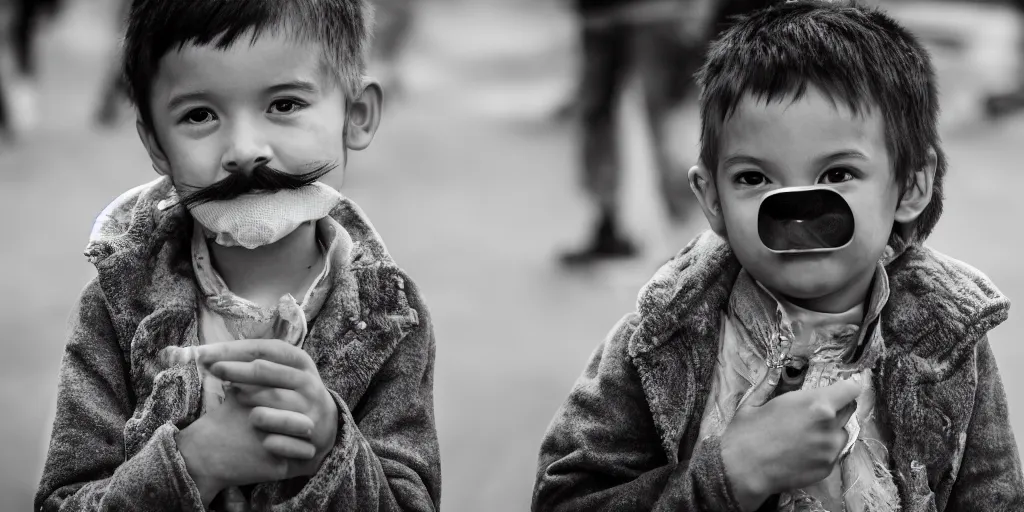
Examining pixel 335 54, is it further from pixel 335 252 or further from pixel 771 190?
pixel 771 190

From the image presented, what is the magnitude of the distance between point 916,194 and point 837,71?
21cm

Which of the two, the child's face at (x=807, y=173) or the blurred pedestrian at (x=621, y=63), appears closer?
the child's face at (x=807, y=173)

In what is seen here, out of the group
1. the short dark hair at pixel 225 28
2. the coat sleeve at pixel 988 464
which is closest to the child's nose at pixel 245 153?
the short dark hair at pixel 225 28

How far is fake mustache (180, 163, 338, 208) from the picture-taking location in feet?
4.98

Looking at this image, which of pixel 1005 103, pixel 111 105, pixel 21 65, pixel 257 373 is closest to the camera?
pixel 257 373

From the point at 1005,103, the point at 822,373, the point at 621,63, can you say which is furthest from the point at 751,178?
the point at 1005,103

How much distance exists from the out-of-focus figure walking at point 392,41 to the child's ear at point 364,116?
600cm

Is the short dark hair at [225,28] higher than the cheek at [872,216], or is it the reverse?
the short dark hair at [225,28]

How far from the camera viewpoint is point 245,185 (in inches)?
59.9

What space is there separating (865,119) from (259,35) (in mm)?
780

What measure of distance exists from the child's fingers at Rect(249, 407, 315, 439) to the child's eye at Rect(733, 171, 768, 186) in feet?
2.06

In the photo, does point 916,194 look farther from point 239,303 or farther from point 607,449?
point 239,303

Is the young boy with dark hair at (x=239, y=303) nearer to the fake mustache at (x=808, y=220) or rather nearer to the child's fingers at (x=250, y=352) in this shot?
the child's fingers at (x=250, y=352)

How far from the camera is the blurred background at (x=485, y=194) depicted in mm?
3977
